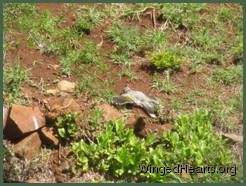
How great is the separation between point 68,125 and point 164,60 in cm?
174

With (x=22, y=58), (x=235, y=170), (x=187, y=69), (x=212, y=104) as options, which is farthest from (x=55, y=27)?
(x=235, y=170)

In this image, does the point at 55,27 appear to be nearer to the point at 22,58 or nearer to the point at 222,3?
the point at 22,58

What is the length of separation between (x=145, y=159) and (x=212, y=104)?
4.75ft

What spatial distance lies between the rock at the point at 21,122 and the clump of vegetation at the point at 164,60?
1805 mm

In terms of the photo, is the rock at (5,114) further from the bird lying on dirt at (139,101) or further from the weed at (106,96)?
the bird lying on dirt at (139,101)

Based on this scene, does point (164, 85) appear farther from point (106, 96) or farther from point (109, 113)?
point (109, 113)

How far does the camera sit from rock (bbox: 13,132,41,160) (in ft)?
17.3

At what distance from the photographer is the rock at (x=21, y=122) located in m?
5.36

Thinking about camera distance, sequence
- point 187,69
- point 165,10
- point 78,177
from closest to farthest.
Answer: point 78,177, point 187,69, point 165,10

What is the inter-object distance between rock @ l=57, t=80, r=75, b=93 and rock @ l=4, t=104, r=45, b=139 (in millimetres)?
625

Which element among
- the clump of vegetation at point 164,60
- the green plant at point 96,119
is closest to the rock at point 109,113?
the green plant at point 96,119

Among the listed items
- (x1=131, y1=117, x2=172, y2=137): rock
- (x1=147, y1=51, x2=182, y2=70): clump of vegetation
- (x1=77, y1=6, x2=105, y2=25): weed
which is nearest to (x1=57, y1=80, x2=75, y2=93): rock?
(x1=131, y1=117, x2=172, y2=137): rock

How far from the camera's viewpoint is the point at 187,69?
6.91m

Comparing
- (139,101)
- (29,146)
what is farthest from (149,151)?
(29,146)
